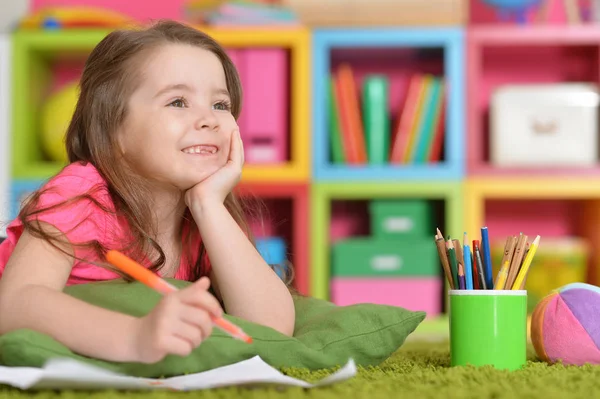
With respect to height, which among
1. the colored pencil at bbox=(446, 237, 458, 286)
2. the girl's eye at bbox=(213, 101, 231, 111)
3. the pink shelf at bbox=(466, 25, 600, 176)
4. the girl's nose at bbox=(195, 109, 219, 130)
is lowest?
the colored pencil at bbox=(446, 237, 458, 286)

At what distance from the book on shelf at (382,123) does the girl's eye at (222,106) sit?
130 centimetres

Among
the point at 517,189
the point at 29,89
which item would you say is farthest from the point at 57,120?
the point at 517,189

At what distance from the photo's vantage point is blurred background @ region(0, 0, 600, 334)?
2.41m

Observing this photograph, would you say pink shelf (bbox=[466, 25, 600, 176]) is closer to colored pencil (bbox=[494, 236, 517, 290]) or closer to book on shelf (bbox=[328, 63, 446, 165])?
book on shelf (bbox=[328, 63, 446, 165])

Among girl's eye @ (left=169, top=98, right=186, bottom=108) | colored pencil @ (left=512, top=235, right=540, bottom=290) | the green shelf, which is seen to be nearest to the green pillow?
colored pencil @ (left=512, top=235, right=540, bottom=290)

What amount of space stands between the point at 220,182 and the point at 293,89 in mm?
1381

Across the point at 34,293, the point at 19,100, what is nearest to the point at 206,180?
the point at 34,293

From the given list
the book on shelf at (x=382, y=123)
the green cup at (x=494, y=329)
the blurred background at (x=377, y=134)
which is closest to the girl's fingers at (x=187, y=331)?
the green cup at (x=494, y=329)

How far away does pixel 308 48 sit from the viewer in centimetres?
247

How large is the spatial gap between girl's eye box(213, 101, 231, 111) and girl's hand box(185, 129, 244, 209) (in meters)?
0.04

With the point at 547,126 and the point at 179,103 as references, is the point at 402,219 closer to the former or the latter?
the point at 547,126

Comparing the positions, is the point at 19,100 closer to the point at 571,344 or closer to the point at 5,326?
the point at 5,326

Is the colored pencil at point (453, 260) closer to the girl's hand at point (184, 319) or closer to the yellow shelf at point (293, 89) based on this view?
the girl's hand at point (184, 319)

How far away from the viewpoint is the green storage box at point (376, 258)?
2.40m
